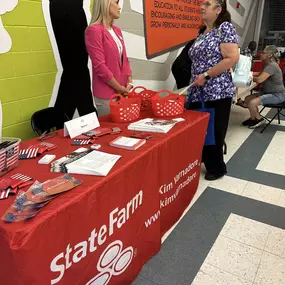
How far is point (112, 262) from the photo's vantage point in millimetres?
1347

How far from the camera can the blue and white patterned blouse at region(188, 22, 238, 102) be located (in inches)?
84.0

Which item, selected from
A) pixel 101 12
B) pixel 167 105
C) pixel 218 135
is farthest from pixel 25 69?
pixel 218 135

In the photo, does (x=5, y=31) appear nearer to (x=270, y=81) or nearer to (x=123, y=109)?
(x=123, y=109)

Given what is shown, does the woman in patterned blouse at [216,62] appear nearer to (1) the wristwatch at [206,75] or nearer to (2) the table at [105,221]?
(1) the wristwatch at [206,75]

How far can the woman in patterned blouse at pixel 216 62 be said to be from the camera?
2.14m

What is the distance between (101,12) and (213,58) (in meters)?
0.94

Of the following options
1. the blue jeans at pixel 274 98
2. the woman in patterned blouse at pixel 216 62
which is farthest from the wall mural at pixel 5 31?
the blue jeans at pixel 274 98

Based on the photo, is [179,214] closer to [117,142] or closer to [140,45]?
[117,142]

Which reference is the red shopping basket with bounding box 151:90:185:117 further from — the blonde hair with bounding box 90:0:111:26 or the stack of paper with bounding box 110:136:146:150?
the blonde hair with bounding box 90:0:111:26

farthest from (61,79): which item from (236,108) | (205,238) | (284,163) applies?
(236,108)

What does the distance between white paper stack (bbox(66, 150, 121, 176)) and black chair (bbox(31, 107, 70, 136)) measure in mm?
981

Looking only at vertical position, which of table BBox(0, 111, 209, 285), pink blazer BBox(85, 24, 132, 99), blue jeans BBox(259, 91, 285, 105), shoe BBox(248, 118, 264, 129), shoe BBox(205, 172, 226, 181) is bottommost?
shoe BBox(248, 118, 264, 129)

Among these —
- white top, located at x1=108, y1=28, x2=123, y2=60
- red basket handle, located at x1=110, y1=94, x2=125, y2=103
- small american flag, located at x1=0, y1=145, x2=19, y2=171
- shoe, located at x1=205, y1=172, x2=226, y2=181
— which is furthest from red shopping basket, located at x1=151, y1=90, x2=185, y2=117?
small american flag, located at x1=0, y1=145, x2=19, y2=171

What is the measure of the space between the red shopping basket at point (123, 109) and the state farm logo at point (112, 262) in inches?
34.7
